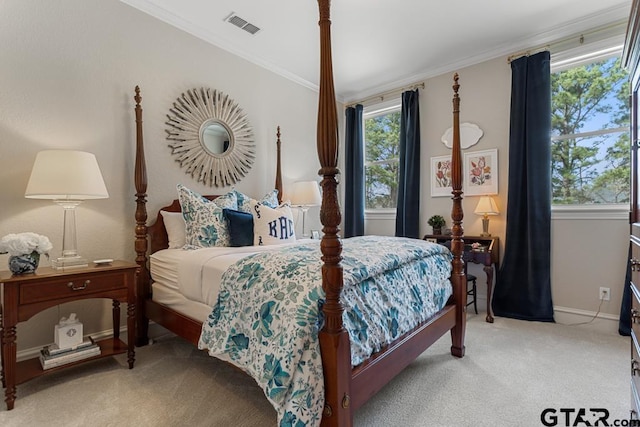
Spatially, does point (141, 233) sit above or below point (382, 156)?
below

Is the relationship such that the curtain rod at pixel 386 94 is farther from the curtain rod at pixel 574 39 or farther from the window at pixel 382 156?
the curtain rod at pixel 574 39

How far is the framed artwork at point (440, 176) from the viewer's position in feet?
12.2

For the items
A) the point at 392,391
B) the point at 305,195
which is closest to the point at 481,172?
the point at 305,195

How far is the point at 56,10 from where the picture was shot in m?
2.23

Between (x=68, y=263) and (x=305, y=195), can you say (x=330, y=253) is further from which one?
(x=305, y=195)

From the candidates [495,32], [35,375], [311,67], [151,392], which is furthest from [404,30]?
[35,375]

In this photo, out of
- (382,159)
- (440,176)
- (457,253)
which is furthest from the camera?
(382,159)

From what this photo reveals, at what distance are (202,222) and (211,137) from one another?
1.08m

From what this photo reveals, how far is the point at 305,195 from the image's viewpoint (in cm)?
355

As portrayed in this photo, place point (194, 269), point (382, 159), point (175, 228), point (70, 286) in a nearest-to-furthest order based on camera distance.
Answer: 1. point (70, 286)
2. point (194, 269)
3. point (175, 228)
4. point (382, 159)

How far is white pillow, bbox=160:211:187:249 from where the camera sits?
102 inches

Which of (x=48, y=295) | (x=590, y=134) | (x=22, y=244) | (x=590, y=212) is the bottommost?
(x=48, y=295)

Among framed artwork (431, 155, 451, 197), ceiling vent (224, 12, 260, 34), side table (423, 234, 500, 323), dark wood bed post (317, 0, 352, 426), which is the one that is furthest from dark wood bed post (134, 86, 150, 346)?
framed artwork (431, 155, 451, 197)

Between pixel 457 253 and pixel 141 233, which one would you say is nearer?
pixel 457 253
